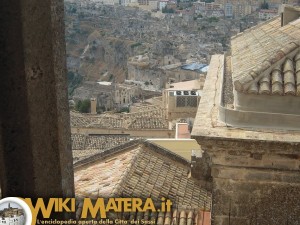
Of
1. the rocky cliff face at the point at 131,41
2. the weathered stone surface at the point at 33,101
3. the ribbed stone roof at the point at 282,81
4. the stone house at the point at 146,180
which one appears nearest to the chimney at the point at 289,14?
the ribbed stone roof at the point at 282,81

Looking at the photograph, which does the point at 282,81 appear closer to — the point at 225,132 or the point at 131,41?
the point at 225,132

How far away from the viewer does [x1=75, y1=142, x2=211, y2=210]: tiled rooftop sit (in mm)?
6602

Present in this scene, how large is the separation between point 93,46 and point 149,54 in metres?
22.0

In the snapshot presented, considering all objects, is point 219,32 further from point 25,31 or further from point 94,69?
point 25,31

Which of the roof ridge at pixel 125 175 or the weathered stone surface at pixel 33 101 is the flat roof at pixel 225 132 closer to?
the roof ridge at pixel 125 175

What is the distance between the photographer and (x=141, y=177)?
7156 millimetres

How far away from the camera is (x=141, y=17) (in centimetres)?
9912

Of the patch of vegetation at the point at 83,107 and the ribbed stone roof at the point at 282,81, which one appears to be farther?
the patch of vegetation at the point at 83,107

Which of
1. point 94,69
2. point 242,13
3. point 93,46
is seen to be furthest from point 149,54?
point 242,13

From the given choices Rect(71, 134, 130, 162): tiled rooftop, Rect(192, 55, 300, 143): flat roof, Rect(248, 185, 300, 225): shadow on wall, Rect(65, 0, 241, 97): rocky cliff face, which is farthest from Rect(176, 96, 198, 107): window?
Rect(65, 0, 241, 97): rocky cliff face

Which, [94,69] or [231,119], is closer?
[231,119]

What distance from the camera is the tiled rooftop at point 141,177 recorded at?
6.60 meters

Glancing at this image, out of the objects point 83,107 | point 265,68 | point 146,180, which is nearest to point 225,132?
point 265,68

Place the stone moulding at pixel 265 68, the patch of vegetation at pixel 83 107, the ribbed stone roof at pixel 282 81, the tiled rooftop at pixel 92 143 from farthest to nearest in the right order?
1. the patch of vegetation at pixel 83 107
2. the tiled rooftop at pixel 92 143
3. the stone moulding at pixel 265 68
4. the ribbed stone roof at pixel 282 81
